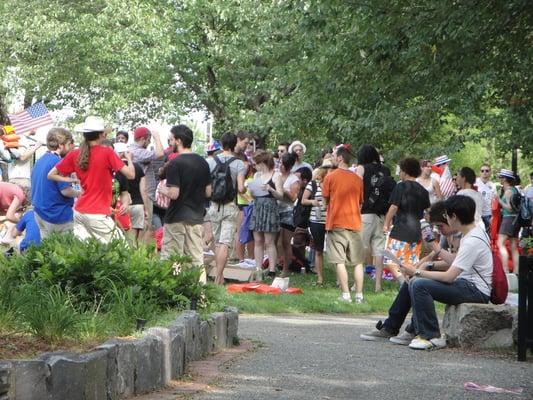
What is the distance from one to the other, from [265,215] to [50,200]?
5.66 metres

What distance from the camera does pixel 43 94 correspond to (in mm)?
38219

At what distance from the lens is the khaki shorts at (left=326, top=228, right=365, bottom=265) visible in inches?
551

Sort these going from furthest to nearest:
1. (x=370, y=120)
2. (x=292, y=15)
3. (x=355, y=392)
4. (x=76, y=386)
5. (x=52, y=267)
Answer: (x=370, y=120), (x=292, y=15), (x=52, y=267), (x=355, y=392), (x=76, y=386)

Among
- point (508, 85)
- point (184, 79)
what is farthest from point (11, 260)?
point (184, 79)

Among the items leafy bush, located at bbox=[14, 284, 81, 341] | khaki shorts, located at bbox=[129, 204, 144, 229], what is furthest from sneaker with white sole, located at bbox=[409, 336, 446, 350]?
khaki shorts, located at bbox=[129, 204, 144, 229]

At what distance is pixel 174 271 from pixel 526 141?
18.1 m

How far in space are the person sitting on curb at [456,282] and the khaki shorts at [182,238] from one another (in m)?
3.03

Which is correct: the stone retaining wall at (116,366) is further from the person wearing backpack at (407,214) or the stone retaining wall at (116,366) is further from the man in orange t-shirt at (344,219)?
the person wearing backpack at (407,214)

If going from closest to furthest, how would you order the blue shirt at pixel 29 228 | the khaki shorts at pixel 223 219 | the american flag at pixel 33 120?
the blue shirt at pixel 29 228 → the khaki shorts at pixel 223 219 → the american flag at pixel 33 120

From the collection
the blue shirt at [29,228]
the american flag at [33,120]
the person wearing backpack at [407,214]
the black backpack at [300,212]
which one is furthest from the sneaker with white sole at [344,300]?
the american flag at [33,120]

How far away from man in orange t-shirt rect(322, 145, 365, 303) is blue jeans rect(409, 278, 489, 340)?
3930 millimetres

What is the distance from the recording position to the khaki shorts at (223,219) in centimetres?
1509

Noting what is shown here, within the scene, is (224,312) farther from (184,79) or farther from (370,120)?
(184,79)

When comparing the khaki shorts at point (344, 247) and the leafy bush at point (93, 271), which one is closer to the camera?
the leafy bush at point (93, 271)
